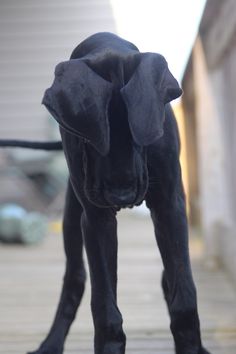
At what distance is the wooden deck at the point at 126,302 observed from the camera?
1874mm

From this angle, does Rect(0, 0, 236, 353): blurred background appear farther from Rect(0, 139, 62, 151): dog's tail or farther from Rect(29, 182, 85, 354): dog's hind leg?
Rect(29, 182, 85, 354): dog's hind leg

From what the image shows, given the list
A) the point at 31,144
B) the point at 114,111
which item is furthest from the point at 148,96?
the point at 31,144

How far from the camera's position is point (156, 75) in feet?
3.30

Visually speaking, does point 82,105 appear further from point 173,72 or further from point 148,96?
point 173,72

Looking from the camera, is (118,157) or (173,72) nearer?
(118,157)

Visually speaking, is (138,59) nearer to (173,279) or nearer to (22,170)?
(173,279)

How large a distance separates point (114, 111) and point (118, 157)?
0.06m

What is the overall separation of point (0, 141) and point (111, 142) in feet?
1.59

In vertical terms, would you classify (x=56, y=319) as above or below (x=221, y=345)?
above

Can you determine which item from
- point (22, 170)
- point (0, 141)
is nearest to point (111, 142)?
point (0, 141)

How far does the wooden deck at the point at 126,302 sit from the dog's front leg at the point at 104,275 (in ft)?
1.97

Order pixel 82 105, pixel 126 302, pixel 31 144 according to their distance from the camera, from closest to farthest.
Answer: pixel 82 105, pixel 31 144, pixel 126 302

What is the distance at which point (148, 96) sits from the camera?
0.99m

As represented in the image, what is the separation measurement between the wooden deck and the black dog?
2.00ft
